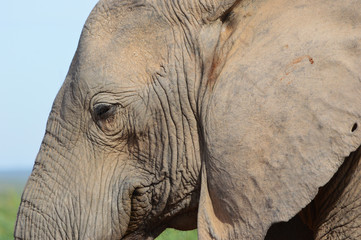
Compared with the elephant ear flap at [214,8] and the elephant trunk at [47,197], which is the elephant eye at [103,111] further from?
the elephant ear flap at [214,8]

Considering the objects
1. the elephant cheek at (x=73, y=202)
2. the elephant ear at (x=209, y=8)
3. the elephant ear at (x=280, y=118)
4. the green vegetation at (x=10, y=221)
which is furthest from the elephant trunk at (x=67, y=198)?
the green vegetation at (x=10, y=221)

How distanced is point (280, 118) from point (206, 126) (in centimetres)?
31

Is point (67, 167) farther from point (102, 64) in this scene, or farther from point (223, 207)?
point (223, 207)

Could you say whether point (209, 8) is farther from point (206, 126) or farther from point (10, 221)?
point (10, 221)

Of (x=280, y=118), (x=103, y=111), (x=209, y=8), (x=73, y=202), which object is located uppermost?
(x=209, y=8)

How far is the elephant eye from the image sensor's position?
118 inches

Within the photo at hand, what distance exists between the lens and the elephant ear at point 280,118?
2.49 m

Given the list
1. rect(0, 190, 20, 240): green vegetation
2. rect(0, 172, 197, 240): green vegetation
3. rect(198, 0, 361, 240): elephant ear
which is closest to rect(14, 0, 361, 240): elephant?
rect(198, 0, 361, 240): elephant ear

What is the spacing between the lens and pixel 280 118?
2.57 meters

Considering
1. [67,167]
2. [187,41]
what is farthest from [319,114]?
[67,167]

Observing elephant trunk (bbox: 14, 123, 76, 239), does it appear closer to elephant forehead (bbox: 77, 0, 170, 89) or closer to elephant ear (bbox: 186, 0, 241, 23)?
elephant forehead (bbox: 77, 0, 170, 89)

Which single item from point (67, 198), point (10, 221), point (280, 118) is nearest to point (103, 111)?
point (67, 198)

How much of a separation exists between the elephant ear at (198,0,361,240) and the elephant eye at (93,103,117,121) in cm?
42

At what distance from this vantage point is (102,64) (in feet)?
9.77
